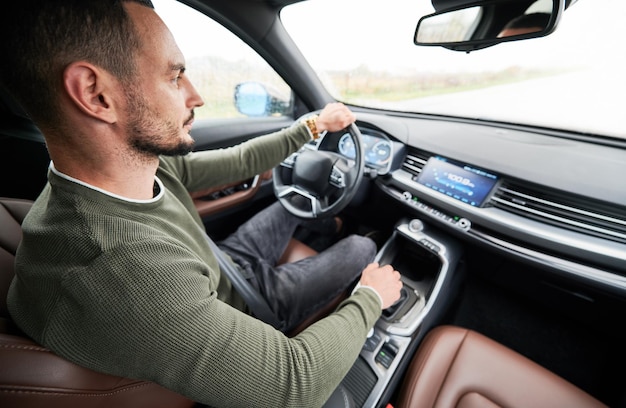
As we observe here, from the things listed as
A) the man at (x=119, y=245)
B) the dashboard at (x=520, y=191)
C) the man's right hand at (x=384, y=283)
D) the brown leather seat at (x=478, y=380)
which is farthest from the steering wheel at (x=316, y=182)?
the man at (x=119, y=245)

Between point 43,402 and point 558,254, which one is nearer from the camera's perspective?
point 43,402

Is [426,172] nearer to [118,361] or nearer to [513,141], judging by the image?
[513,141]

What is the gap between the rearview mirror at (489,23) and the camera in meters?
0.91

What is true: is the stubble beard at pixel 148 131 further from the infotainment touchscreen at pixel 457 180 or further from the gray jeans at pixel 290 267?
the infotainment touchscreen at pixel 457 180

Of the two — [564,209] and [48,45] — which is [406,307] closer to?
[564,209]

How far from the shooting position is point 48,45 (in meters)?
0.58

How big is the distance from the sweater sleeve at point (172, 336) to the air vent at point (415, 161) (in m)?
1.17

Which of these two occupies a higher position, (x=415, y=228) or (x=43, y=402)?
(x=415, y=228)

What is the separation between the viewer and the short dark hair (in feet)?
1.90

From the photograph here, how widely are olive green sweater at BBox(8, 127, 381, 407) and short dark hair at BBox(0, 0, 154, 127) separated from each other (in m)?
0.16

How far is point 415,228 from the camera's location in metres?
1.54

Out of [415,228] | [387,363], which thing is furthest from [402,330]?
[415,228]

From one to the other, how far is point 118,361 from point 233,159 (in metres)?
0.97

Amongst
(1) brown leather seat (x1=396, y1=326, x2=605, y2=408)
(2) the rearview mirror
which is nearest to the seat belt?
(1) brown leather seat (x1=396, y1=326, x2=605, y2=408)
